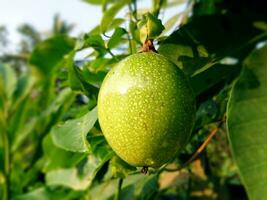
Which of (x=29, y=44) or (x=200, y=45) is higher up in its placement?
(x=200, y=45)

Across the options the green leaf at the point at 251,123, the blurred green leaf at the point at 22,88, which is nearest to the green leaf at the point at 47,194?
the blurred green leaf at the point at 22,88

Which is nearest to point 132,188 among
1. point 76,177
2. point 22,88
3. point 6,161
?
point 76,177

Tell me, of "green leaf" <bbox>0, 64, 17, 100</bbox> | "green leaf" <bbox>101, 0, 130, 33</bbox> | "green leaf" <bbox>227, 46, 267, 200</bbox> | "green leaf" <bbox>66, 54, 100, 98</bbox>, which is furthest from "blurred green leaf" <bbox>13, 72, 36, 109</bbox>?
"green leaf" <bbox>227, 46, 267, 200</bbox>

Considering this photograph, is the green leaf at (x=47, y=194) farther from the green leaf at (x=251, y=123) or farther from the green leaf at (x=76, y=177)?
the green leaf at (x=251, y=123)

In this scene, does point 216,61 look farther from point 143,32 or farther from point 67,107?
point 67,107

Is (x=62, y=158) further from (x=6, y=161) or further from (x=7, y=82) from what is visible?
(x=7, y=82)

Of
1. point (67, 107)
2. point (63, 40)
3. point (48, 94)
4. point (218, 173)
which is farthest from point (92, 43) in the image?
point (218, 173)
